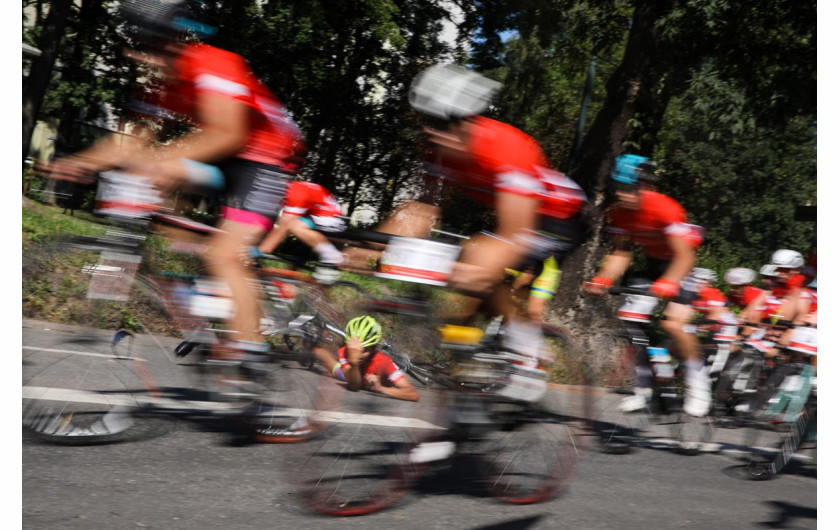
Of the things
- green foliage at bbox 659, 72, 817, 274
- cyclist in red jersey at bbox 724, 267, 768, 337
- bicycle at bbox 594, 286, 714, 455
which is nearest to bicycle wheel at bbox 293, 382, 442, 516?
bicycle at bbox 594, 286, 714, 455

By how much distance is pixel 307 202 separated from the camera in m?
7.06

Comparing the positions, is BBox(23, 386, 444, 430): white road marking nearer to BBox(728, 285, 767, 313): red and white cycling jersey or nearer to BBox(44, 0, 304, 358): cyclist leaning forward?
BBox(44, 0, 304, 358): cyclist leaning forward

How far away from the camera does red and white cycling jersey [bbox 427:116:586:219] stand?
4016 millimetres

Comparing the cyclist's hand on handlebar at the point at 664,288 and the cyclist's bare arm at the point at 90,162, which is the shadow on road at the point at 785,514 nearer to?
the cyclist's hand on handlebar at the point at 664,288

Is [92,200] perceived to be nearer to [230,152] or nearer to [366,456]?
[230,152]

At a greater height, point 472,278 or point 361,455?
point 472,278

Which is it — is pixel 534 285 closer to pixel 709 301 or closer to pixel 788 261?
pixel 709 301

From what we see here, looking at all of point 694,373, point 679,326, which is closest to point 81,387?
point 679,326

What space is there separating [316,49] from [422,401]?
65.6ft

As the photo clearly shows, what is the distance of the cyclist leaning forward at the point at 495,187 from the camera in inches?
152

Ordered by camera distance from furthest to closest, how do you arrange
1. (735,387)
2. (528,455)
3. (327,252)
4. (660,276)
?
(735,387)
(660,276)
(327,252)
(528,455)

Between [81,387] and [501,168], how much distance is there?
2.37 meters

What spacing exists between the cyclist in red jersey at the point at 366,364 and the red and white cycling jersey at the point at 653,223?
2.72 metres

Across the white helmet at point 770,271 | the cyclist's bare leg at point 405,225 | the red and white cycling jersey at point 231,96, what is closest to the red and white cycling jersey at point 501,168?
the cyclist's bare leg at point 405,225
